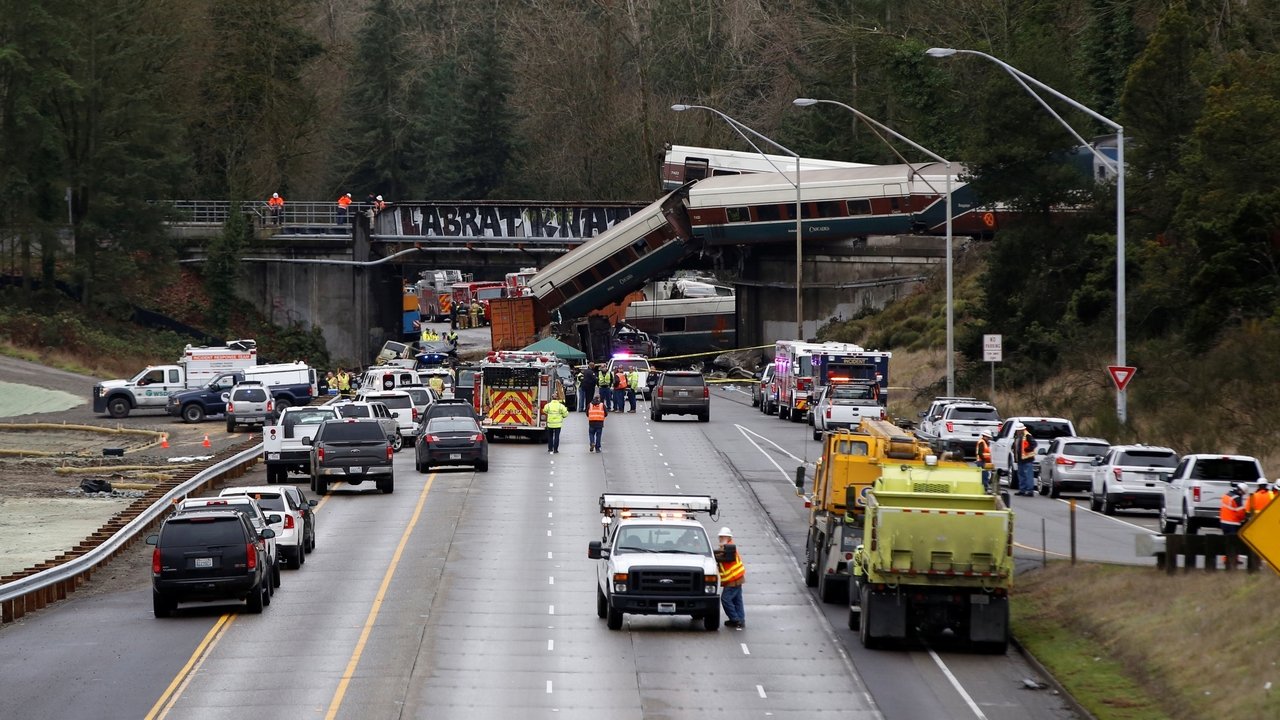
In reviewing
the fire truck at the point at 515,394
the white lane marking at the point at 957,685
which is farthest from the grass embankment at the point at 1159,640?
the fire truck at the point at 515,394

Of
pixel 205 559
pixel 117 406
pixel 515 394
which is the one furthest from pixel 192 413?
pixel 205 559

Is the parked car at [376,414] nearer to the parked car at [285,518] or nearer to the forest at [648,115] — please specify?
the parked car at [285,518]

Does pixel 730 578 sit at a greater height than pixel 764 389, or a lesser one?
lesser

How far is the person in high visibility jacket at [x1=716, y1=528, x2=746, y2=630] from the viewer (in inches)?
1018

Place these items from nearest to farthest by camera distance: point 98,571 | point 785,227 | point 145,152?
1. point 98,571
2. point 785,227
3. point 145,152

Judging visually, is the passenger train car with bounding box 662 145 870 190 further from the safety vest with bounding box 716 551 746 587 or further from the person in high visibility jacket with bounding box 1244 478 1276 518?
the safety vest with bounding box 716 551 746 587

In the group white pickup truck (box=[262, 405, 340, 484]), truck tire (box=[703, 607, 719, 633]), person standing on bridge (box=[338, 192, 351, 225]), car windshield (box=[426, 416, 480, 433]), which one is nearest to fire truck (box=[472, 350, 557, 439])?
car windshield (box=[426, 416, 480, 433])

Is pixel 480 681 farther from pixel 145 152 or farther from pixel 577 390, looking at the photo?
pixel 145 152

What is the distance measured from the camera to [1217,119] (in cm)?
4872

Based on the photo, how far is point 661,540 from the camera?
25828mm

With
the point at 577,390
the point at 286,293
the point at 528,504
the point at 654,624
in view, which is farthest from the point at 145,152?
the point at 654,624

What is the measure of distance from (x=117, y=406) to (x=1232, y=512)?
46.4 m

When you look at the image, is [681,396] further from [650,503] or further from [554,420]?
[650,503]

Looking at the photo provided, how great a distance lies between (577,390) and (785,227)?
1587 centimetres
